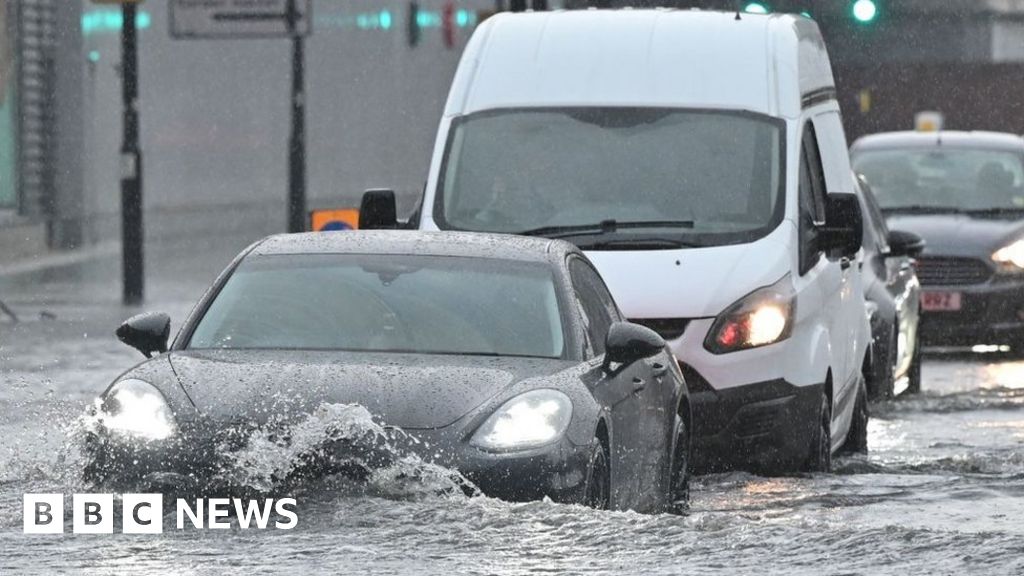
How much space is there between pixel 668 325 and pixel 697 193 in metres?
1.34

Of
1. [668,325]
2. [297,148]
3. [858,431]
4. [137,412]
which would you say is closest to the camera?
[137,412]

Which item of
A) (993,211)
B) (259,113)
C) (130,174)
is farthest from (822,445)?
(259,113)

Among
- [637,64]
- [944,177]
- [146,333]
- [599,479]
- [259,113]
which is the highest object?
[637,64]

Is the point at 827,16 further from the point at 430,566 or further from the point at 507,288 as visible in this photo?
the point at 430,566

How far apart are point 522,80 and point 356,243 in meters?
3.53

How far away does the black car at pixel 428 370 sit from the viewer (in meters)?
8.62

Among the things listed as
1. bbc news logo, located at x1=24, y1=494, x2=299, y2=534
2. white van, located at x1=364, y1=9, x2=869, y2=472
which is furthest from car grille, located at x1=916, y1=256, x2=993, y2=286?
bbc news logo, located at x1=24, y1=494, x2=299, y2=534

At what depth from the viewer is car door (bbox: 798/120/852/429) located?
12828 millimetres

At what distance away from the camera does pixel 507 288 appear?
32.8 ft

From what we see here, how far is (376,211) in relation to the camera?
1353 cm

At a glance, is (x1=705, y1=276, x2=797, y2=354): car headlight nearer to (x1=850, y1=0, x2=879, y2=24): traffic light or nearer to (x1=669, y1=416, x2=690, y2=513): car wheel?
(x1=669, y1=416, x2=690, y2=513): car wheel

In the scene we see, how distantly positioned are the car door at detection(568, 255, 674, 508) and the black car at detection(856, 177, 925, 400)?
5243mm

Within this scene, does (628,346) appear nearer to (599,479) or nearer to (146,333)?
(599,479)

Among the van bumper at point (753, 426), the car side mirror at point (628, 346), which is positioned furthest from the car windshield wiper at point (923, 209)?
the car side mirror at point (628, 346)
